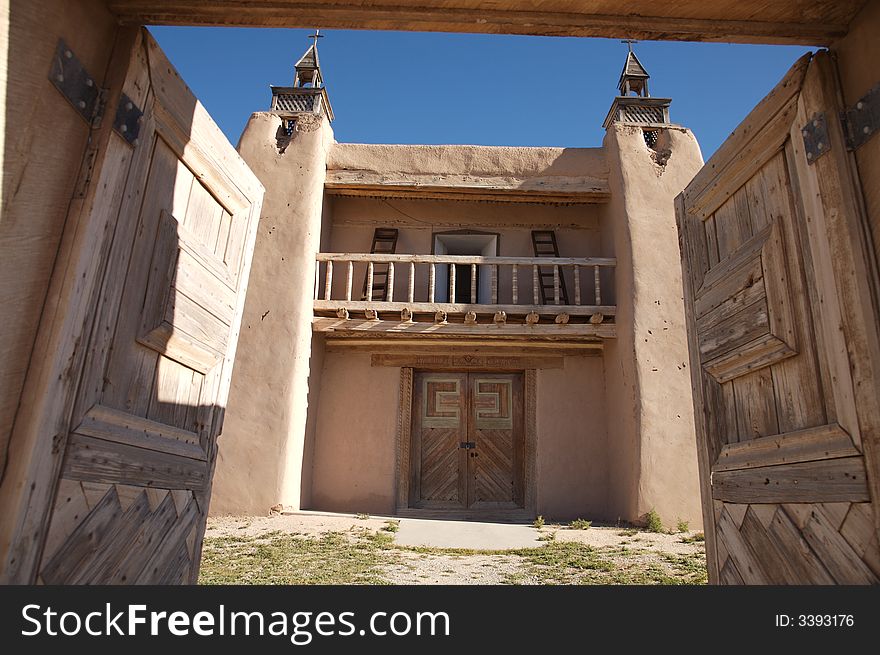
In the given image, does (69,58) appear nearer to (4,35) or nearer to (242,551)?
(4,35)

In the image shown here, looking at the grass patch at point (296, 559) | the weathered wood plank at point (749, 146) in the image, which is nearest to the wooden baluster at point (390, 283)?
the grass patch at point (296, 559)

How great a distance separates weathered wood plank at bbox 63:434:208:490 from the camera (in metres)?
2.29

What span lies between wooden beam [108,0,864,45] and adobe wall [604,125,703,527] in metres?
7.65

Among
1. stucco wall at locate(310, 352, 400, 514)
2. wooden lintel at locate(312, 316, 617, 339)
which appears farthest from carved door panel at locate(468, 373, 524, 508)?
stucco wall at locate(310, 352, 400, 514)

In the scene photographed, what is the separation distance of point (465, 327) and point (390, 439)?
7.92ft

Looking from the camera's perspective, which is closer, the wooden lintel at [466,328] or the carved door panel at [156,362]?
the carved door panel at [156,362]

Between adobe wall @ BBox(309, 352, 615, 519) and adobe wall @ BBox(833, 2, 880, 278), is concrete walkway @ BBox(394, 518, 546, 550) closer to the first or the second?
adobe wall @ BBox(309, 352, 615, 519)

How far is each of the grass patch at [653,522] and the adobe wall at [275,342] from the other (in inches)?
211

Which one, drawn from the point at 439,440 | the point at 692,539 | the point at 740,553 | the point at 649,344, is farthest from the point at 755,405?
the point at 439,440

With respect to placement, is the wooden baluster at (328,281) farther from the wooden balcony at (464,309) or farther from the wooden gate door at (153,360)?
the wooden gate door at (153,360)

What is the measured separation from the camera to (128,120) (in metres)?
2.57

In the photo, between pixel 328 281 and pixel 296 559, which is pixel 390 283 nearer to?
pixel 328 281

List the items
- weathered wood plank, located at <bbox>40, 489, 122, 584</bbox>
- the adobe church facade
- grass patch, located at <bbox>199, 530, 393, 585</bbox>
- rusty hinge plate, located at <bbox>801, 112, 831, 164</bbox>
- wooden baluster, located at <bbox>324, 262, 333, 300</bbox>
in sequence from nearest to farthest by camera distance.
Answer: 1. weathered wood plank, located at <bbox>40, 489, 122, 584</bbox>
2. rusty hinge plate, located at <bbox>801, 112, 831, 164</bbox>
3. grass patch, located at <bbox>199, 530, 393, 585</bbox>
4. the adobe church facade
5. wooden baluster, located at <bbox>324, 262, 333, 300</bbox>

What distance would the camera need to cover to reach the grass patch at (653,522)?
9023 millimetres
